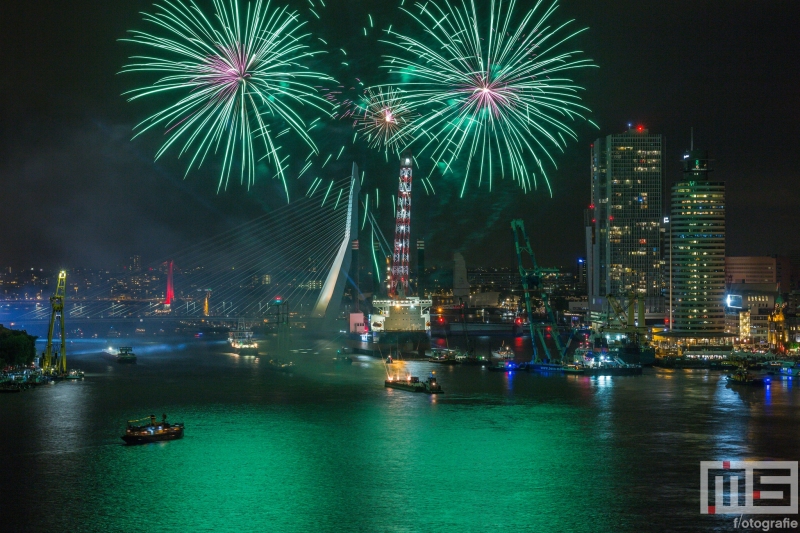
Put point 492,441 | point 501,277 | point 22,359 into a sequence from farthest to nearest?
point 501,277 < point 22,359 < point 492,441

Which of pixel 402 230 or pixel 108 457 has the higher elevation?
pixel 402 230

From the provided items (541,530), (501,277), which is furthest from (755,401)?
(501,277)

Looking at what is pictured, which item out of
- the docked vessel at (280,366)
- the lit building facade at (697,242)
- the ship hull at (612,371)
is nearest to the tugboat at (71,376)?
the docked vessel at (280,366)

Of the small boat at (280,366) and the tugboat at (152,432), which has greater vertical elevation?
the small boat at (280,366)

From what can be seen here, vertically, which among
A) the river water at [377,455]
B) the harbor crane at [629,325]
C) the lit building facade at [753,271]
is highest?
the lit building facade at [753,271]

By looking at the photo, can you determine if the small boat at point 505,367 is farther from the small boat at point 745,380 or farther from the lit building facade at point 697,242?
the lit building facade at point 697,242

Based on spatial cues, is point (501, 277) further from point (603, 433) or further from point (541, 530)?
point (541, 530)

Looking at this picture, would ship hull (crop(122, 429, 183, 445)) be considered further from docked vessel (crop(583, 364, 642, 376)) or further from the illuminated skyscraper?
the illuminated skyscraper
